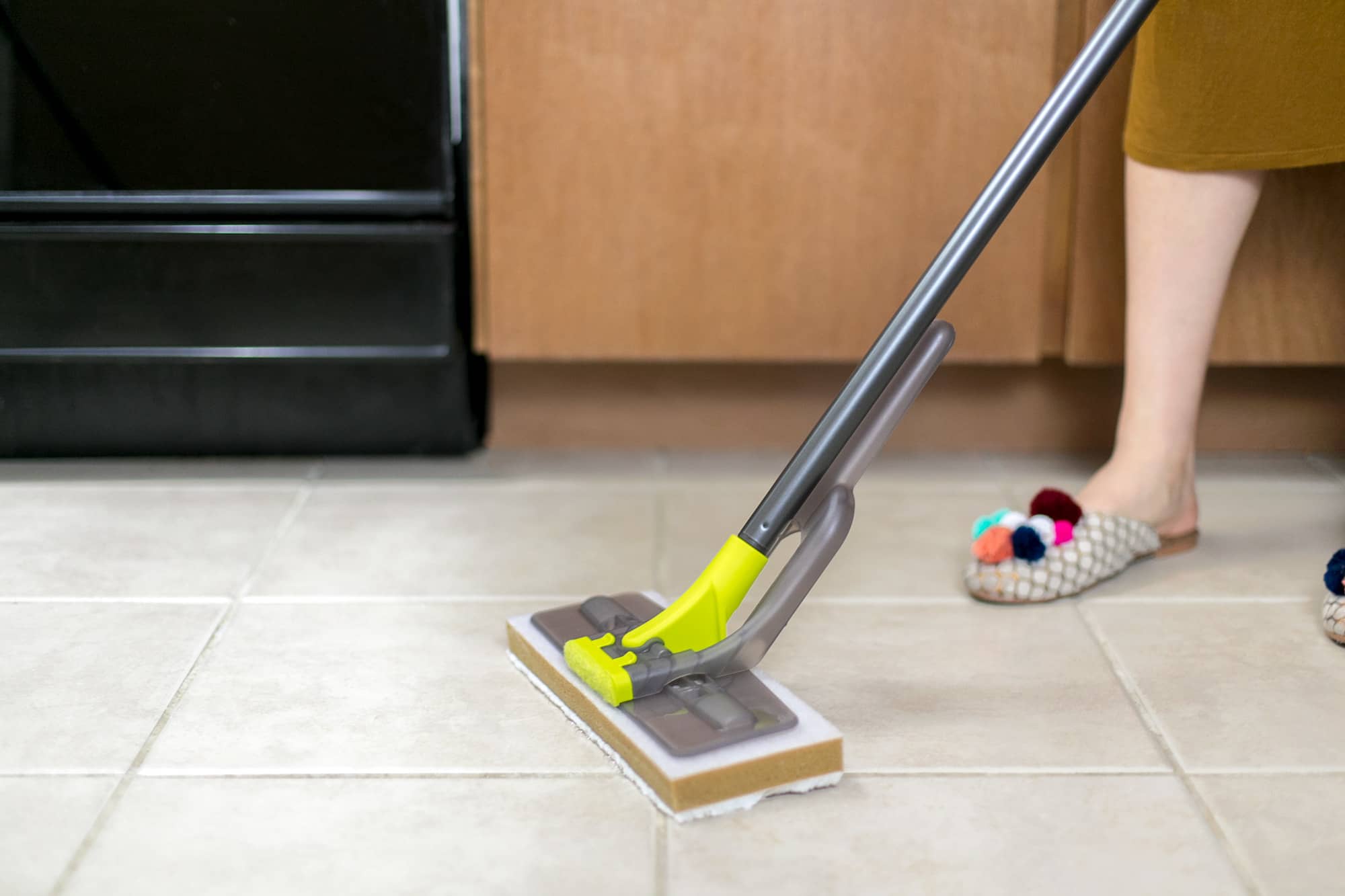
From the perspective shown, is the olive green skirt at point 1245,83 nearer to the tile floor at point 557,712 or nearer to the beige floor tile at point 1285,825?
the tile floor at point 557,712

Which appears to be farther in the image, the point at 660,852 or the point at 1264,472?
the point at 1264,472

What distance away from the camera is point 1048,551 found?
43.8 inches

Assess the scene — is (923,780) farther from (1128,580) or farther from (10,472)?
(10,472)

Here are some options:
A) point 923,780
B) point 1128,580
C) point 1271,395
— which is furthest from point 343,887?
point 1271,395

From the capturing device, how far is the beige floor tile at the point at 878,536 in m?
1.16

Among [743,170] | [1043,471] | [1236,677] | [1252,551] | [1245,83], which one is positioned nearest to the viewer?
[1236,677]

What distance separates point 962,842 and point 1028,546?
0.39 m

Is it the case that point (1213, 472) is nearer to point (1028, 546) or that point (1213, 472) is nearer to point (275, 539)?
point (1028, 546)

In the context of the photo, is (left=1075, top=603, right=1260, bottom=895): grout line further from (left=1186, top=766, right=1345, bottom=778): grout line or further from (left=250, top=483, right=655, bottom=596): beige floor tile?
(left=250, top=483, right=655, bottom=596): beige floor tile

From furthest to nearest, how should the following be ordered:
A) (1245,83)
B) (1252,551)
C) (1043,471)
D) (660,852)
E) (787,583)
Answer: (1043,471) → (1252,551) → (1245,83) → (787,583) → (660,852)

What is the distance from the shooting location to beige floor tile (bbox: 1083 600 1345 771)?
2.85 feet

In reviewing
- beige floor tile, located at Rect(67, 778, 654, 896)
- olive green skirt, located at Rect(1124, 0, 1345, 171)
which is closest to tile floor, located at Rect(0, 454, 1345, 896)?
beige floor tile, located at Rect(67, 778, 654, 896)

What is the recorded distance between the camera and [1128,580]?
1166 millimetres

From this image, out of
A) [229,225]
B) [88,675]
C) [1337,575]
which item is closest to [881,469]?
[1337,575]
